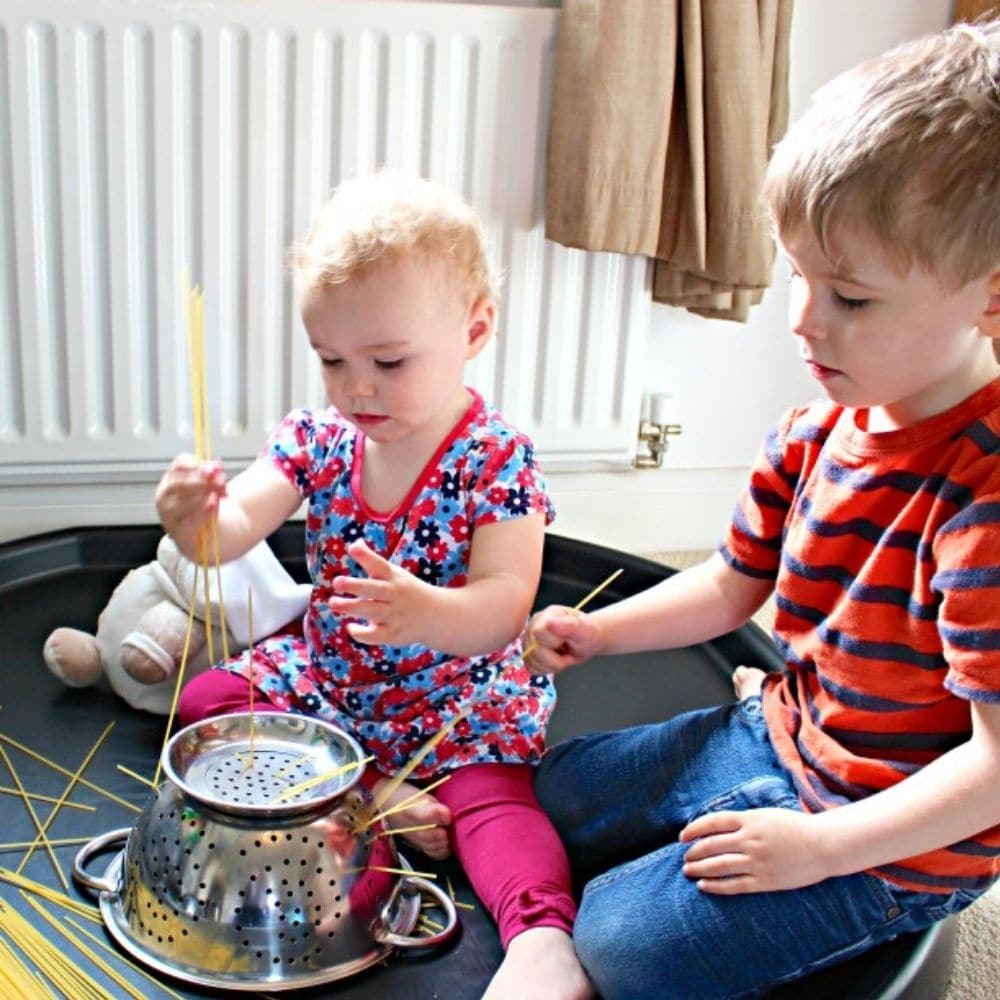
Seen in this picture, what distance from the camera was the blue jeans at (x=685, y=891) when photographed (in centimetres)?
100

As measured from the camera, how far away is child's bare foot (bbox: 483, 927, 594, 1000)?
1039 millimetres

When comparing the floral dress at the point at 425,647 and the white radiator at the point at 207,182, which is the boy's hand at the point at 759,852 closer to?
the floral dress at the point at 425,647

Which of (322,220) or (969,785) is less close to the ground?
(322,220)

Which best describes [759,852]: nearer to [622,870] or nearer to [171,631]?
[622,870]

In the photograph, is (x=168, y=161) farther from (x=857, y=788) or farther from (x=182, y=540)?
(x=857, y=788)

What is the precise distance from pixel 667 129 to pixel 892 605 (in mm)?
986

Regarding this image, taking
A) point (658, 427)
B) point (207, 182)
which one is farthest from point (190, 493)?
point (658, 427)

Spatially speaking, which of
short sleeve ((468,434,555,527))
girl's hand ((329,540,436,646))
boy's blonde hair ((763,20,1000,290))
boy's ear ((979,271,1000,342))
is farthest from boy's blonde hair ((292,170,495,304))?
boy's ear ((979,271,1000,342))

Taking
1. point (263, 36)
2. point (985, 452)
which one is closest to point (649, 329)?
point (263, 36)

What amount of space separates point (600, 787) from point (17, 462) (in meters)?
1.01

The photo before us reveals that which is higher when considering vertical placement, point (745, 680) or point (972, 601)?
point (972, 601)

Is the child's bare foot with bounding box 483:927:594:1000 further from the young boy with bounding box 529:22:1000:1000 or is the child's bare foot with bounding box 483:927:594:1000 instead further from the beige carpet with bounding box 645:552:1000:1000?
the beige carpet with bounding box 645:552:1000:1000

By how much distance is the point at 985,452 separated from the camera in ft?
3.17

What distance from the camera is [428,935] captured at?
1.12 metres
